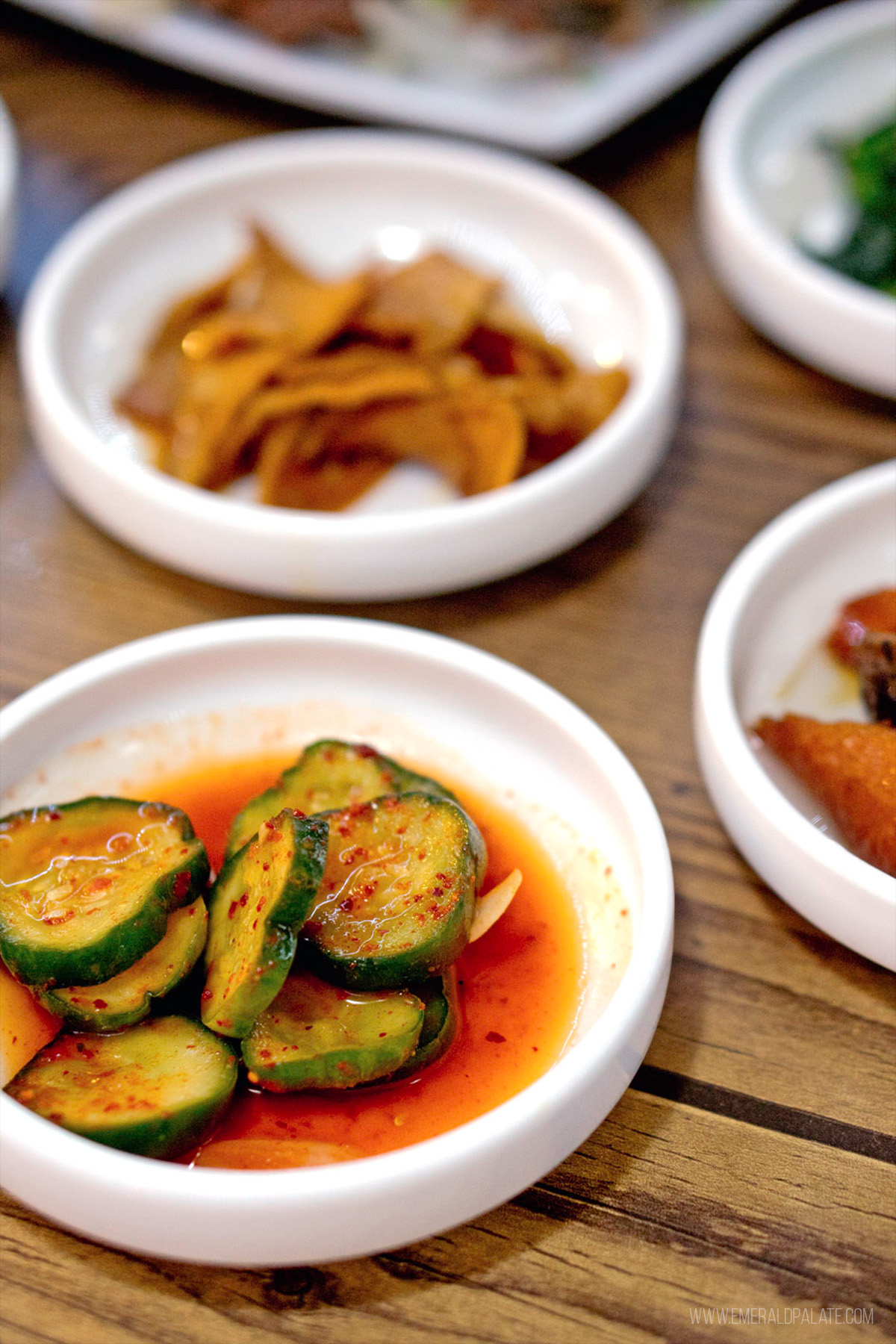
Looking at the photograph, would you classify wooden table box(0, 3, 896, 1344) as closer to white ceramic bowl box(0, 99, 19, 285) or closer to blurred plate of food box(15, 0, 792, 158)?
white ceramic bowl box(0, 99, 19, 285)

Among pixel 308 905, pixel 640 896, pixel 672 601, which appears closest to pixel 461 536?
pixel 672 601

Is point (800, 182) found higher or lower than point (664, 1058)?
higher

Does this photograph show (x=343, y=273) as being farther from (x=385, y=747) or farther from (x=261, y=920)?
(x=261, y=920)

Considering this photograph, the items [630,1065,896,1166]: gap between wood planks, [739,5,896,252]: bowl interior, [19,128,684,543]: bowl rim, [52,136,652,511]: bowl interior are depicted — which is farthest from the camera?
[739,5,896,252]: bowl interior

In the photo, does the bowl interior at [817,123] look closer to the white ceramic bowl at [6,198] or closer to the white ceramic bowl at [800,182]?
the white ceramic bowl at [800,182]

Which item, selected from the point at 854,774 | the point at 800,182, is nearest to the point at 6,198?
the point at 800,182

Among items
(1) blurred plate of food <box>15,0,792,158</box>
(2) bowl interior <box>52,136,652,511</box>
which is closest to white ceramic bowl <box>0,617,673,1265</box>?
(2) bowl interior <box>52,136,652,511</box>
